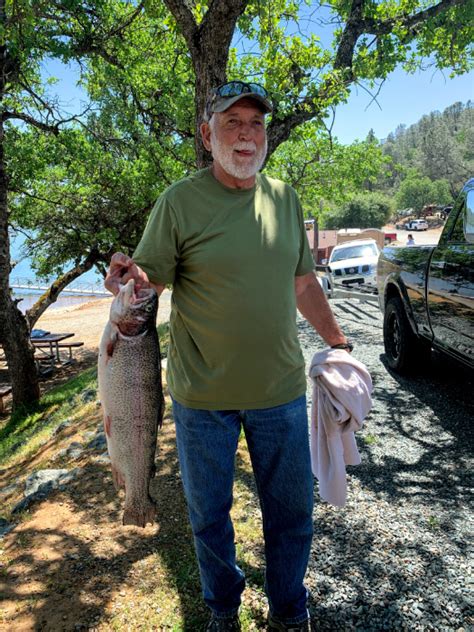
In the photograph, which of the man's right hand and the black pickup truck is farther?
the black pickup truck

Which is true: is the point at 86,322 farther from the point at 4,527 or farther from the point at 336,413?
the point at 336,413

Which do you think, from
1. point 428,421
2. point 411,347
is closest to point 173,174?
point 411,347

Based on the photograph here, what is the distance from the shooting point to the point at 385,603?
8.19ft

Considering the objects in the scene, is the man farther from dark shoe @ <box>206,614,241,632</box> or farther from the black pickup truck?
the black pickup truck

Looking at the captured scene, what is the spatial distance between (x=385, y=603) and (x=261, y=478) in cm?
102

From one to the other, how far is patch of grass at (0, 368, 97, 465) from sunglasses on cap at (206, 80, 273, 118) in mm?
5819

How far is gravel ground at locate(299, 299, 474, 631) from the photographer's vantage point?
246 cm

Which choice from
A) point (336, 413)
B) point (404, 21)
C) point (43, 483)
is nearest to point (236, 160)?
point (336, 413)

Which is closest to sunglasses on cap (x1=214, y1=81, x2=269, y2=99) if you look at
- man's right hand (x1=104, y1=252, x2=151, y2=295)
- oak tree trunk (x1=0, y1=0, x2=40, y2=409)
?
man's right hand (x1=104, y1=252, x2=151, y2=295)

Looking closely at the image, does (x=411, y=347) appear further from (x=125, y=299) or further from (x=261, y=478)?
(x=125, y=299)

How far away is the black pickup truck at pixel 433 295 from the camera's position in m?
4.41

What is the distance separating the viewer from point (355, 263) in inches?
504

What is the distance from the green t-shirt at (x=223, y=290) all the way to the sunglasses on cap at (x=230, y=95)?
332 millimetres

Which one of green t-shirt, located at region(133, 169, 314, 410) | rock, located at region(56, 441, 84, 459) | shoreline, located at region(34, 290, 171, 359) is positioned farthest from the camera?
shoreline, located at region(34, 290, 171, 359)
